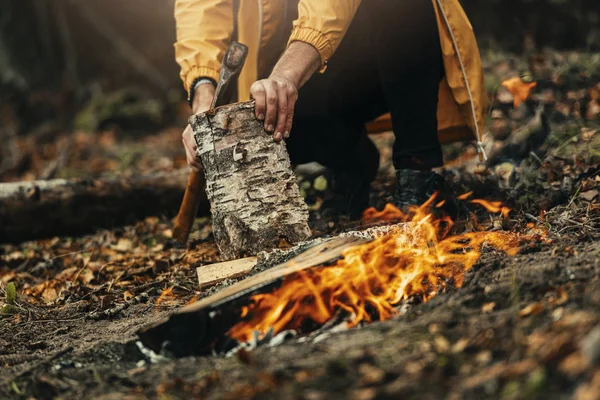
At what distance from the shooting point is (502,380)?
1338mm

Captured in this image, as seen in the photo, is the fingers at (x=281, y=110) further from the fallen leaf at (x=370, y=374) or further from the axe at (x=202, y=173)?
the fallen leaf at (x=370, y=374)

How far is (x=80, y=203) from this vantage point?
401cm

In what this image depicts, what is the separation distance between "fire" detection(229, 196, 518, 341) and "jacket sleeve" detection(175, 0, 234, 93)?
1302mm

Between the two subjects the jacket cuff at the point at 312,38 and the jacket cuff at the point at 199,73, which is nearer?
the jacket cuff at the point at 312,38

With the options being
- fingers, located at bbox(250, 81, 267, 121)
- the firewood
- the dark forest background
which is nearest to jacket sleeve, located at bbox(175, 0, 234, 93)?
fingers, located at bbox(250, 81, 267, 121)

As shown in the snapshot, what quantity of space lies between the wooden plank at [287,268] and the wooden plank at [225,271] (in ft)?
0.82

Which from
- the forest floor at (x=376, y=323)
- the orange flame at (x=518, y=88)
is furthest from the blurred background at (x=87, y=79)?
the orange flame at (x=518, y=88)

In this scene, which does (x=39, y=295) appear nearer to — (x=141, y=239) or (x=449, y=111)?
(x=141, y=239)

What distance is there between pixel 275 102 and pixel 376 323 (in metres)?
1.02

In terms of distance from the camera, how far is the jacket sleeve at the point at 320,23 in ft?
8.38

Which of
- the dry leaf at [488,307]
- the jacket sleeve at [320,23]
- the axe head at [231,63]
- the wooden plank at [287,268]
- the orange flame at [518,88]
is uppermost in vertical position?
the jacket sleeve at [320,23]

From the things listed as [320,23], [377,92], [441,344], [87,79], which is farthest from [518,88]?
[87,79]

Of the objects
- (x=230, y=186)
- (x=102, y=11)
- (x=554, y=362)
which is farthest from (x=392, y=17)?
(x=102, y=11)

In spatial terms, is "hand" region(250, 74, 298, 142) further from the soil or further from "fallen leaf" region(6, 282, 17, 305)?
"fallen leaf" region(6, 282, 17, 305)
